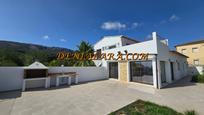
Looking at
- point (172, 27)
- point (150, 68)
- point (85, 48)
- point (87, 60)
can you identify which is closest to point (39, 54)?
point (85, 48)

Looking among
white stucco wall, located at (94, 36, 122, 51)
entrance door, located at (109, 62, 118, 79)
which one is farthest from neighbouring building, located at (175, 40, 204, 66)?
entrance door, located at (109, 62, 118, 79)

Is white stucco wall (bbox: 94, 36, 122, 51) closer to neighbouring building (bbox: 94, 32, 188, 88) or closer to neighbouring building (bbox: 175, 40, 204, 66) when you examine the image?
neighbouring building (bbox: 94, 32, 188, 88)

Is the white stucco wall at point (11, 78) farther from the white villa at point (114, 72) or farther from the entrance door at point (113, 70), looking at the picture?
the entrance door at point (113, 70)

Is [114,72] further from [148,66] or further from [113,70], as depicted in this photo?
[148,66]

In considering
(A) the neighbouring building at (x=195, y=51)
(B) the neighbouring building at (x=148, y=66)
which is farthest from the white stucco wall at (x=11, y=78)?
(A) the neighbouring building at (x=195, y=51)

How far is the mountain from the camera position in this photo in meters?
23.0

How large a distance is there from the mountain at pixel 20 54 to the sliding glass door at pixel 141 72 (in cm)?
1562

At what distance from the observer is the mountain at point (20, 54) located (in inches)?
906

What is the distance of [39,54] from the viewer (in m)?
29.5

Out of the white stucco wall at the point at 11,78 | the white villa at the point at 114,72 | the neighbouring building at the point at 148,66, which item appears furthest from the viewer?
the neighbouring building at the point at 148,66

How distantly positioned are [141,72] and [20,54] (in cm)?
2981

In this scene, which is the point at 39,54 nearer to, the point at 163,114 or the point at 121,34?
the point at 121,34

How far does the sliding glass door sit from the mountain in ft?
51.2

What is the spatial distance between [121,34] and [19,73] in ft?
51.3
